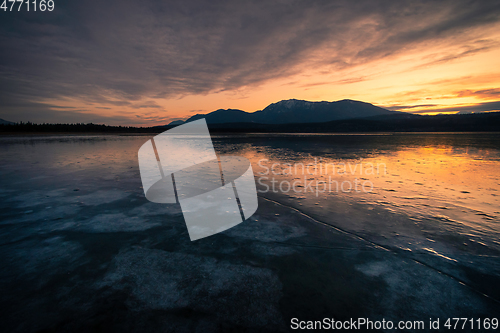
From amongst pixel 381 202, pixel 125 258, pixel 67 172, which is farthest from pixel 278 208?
pixel 67 172

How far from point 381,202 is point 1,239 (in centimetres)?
845

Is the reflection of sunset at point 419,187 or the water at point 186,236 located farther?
the reflection of sunset at point 419,187

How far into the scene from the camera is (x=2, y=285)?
2.70 metres

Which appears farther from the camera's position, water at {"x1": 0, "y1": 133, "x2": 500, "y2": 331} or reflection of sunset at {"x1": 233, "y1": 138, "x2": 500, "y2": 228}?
reflection of sunset at {"x1": 233, "y1": 138, "x2": 500, "y2": 228}

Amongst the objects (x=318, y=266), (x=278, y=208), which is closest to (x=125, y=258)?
(x=318, y=266)

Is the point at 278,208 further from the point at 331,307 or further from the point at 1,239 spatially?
the point at 1,239

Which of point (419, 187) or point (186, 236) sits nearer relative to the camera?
point (186, 236)

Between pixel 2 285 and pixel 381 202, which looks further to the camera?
pixel 381 202

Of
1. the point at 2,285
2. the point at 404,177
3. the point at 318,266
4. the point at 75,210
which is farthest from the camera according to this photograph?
the point at 404,177

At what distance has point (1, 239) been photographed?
3.84 metres

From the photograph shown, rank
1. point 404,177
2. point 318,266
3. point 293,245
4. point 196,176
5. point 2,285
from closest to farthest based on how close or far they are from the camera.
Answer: point 2,285
point 318,266
point 293,245
point 404,177
point 196,176

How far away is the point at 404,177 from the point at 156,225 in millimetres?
9238

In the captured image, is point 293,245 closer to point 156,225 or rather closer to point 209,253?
point 209,253

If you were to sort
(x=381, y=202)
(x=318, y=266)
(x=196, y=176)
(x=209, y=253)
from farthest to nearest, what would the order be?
(x=196, y=176) → (x=381, y=202) → (x=209, y=253) → (x=318, y=266)
